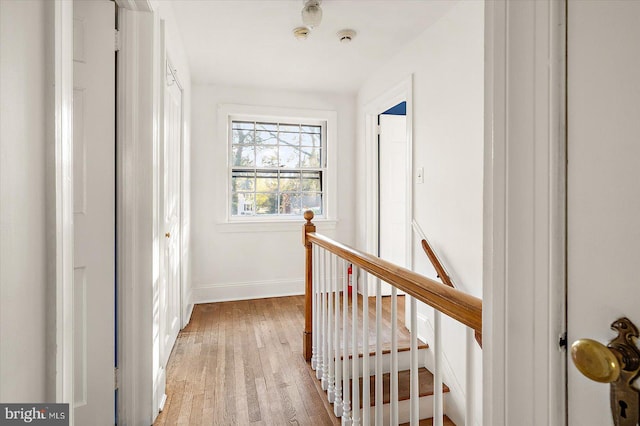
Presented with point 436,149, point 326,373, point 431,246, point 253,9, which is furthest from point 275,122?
point 326,373

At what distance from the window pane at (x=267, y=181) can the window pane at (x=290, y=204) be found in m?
0.15

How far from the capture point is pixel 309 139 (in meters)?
4.07

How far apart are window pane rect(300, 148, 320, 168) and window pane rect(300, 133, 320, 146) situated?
73 mm

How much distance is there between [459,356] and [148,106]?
2402mm

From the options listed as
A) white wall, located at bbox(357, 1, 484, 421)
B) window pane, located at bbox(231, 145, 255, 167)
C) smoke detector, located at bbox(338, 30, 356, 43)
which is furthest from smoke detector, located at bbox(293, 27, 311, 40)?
window pane, located at bbox(231, 145, 255, 167)

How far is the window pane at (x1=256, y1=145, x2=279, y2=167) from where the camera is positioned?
3889 millimetres

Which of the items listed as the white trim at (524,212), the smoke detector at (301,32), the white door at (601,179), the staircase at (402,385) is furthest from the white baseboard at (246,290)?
the white door at (601,179)

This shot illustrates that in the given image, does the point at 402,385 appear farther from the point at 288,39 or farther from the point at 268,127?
the point at 268,127

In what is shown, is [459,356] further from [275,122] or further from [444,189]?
[275,122]

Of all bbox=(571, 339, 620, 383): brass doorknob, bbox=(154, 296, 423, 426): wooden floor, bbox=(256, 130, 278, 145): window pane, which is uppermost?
bbox=(256, 130, 278, 145): window pane

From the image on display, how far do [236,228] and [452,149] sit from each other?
2.42 metres

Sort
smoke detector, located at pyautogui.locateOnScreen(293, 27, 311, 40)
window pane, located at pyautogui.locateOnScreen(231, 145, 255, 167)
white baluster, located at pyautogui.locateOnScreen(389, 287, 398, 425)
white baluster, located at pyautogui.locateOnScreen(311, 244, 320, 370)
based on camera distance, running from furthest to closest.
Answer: window pane, located at pyautogui.locateOnScreen(231, 145, 255, 167), smoke detector, located at pyautogui.locateOnScreen(293, 27, 311, 40), white baluster, located at pyautogui.locateOnScreen(311, 244, 320, 370), white baluster, located at pyautogui.locateOnScreen(389, 287, 398, 425)

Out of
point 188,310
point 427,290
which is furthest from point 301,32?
point 188,310

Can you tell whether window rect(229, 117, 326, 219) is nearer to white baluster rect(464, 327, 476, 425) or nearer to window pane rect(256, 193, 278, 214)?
window pane rect(256, 193, 278, 214)
